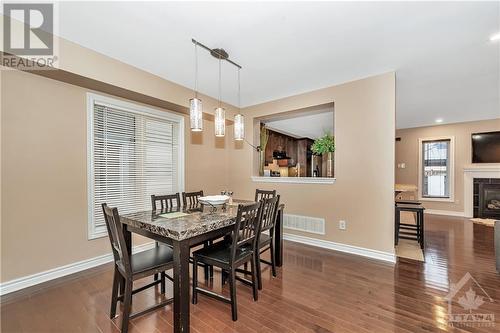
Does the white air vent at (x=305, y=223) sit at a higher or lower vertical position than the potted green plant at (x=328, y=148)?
lower

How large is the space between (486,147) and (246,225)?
7506mm

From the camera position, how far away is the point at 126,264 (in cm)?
163

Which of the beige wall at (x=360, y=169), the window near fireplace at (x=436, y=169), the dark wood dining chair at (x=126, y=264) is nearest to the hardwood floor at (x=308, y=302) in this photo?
the dark wood dining chair at (x=126, y=264)

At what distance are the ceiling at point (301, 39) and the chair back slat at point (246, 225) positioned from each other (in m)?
1.75

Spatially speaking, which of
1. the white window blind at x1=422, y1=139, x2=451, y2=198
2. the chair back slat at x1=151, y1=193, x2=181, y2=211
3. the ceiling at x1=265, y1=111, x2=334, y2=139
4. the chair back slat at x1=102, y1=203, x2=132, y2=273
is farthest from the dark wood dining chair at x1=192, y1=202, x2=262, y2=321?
the white window blind at x1=422, y1=139, x2=451, y2=198

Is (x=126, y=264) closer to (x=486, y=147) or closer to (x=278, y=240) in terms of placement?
(x=278, y=240)

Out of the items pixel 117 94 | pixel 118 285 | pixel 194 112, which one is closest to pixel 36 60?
pixel 117 94

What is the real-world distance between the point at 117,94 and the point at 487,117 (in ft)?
27.6

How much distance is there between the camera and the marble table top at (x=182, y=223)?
63.4 inches

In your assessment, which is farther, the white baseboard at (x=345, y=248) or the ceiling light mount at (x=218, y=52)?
the white baseboard at (x=345, y=248)

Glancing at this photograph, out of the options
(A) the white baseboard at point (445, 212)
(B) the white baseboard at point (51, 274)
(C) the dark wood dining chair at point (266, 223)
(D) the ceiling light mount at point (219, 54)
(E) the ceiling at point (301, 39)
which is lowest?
(A) the white baseboard at point (445, 212)

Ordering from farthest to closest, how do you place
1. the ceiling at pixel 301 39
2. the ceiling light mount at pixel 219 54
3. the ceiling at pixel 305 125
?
the ceiling at pixel 305 125 < the ceiling light mount at pixel 219 54 < the ceiling at pixel 301 39

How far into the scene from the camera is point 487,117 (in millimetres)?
5668

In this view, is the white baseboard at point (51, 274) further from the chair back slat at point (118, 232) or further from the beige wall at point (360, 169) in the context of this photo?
the beige wall at point (360, 169)
